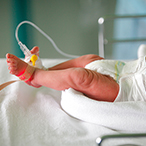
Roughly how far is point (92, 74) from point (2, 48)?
5.81ft

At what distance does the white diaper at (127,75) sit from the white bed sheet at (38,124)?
→ 0.71 ft

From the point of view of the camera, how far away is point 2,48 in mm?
2352

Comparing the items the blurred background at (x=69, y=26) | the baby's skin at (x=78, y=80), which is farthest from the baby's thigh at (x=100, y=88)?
the blurred background at (x=69, y=26)

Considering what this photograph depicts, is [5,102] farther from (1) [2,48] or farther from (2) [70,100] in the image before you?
(1) [2,48]

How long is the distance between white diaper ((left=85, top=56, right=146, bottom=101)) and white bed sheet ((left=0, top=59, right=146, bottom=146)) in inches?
8.5

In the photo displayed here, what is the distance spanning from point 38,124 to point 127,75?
531 mm

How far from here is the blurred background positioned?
7.95ft

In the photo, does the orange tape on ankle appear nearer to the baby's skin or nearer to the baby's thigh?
the baby's skin

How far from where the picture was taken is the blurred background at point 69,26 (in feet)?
7.95

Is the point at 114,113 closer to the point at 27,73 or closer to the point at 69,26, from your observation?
the point at 27,73

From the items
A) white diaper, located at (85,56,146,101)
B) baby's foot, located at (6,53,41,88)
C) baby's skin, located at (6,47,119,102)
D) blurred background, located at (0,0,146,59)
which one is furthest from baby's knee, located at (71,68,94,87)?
blurred background, located at (0,0,146,59)

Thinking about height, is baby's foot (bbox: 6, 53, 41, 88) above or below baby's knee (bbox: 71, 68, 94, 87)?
above

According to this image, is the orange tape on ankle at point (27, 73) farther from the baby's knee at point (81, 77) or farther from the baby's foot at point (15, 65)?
the baby's knee at point (81, 77)

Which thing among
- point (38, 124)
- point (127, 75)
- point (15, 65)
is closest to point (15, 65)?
point (15, 65)
